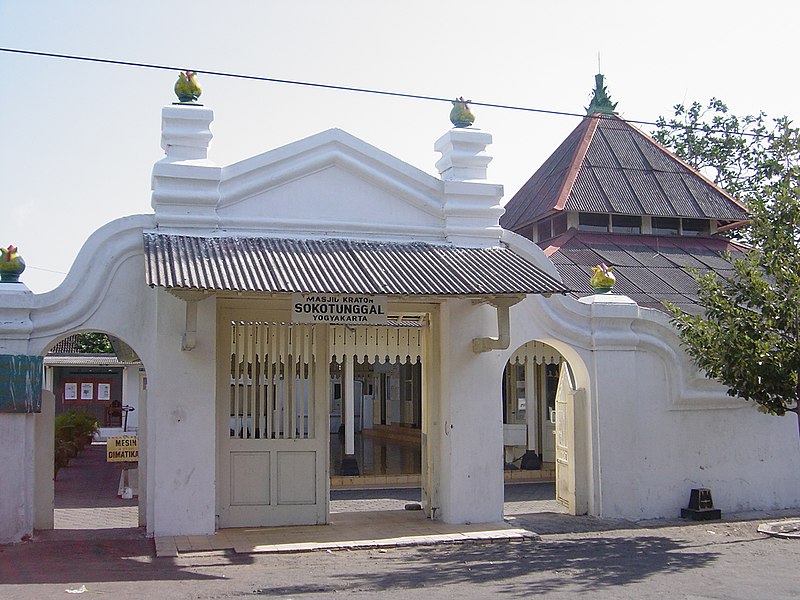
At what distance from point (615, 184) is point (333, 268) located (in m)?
12.9

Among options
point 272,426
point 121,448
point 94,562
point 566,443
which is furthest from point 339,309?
point 121,448

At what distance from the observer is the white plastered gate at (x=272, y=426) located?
11805mm

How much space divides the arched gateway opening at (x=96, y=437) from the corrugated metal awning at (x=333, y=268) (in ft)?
5.06

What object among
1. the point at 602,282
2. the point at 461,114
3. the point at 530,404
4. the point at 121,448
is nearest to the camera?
the point at 461,114

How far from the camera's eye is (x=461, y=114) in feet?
42.0

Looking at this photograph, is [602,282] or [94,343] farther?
[94,343]

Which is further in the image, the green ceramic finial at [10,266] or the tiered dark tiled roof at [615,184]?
the tiered dark tiled roof at [615,184]

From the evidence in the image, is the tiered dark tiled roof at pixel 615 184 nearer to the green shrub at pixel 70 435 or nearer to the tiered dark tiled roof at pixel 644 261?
the tiered dark tiled roof at pixel 644 261

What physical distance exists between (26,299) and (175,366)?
1.89 meters

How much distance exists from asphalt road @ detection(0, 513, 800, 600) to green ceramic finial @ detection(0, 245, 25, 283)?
10.3 feet

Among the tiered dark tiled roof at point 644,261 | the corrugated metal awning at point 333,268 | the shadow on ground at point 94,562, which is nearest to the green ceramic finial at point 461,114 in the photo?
the corrugated metal awning at point 333,268

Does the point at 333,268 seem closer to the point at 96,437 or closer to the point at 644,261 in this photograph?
the point at 644,261

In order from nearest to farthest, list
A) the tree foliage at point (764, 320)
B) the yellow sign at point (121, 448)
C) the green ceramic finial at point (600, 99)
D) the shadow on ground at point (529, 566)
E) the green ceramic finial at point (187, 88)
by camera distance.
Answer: the shadow on ground at point (529, 566), the tree foliage at point (764, 320), the green ceramic finial at point (187, 88), the yellow sign at point (121, 448), the green ceramic finial at point (600, 99)

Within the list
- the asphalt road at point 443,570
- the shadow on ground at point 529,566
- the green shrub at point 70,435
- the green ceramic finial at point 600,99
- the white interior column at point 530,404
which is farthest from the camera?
the green ceramic finial at point 600,99
